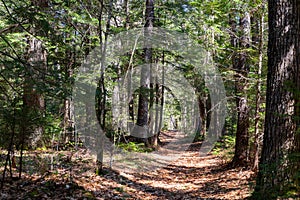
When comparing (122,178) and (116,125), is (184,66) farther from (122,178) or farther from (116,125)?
(122,178)

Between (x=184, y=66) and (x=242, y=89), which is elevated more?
(x=184, y=66)

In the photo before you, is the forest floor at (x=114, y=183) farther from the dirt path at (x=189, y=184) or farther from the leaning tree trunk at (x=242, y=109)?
the leaning tree trunk at (x=242, y=109)

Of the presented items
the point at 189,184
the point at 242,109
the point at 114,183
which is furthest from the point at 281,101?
the point at 242,109

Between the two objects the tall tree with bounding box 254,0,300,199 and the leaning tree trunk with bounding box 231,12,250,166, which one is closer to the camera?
the tall tree with bounding box 254,0,300,199

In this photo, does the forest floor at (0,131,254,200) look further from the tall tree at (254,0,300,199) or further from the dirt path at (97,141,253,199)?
the tall tree at (254,0,300,199)

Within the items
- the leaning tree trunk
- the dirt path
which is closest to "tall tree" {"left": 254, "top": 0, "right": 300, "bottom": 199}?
the dirt path

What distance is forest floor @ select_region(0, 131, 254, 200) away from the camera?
5.29 meters

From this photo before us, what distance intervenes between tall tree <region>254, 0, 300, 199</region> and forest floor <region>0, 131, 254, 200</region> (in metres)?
0.40

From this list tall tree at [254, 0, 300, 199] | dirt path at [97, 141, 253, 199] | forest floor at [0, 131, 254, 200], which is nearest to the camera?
tall tree at [254, 0, 300, 199]

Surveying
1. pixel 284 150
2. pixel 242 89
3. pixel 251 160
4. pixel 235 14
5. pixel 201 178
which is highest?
pixel 235 14

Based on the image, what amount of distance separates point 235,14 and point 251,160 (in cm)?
473

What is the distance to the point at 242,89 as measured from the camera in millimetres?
8781

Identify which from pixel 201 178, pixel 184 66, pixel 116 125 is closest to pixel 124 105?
pixel 116 125

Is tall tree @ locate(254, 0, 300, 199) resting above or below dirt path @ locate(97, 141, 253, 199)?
above
